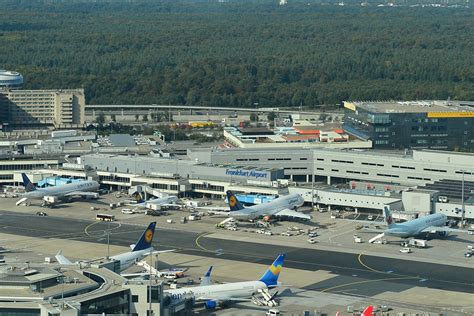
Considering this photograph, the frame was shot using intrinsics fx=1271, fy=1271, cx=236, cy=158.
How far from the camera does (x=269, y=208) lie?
330ft

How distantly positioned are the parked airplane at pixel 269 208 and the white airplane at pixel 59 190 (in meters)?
17.8

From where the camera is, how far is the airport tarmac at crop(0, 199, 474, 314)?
78750 millimetres

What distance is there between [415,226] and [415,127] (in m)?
45.0

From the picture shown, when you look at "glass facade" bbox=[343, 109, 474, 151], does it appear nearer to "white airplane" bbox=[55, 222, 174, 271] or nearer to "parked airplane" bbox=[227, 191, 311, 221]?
"parked airplane" bbox=[227, 191, 311, 221]

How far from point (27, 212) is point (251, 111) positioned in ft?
265

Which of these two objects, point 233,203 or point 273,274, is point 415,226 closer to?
point 233,203

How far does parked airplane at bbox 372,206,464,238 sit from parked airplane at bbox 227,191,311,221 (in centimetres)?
958

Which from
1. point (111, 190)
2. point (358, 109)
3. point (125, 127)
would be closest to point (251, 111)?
point (125, 127)

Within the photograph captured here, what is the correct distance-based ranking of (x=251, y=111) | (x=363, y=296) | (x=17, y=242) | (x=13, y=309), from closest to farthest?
(x=13, y=309)
(x=363, y=296)
(x=17, y=242)
(x=251, y=111)

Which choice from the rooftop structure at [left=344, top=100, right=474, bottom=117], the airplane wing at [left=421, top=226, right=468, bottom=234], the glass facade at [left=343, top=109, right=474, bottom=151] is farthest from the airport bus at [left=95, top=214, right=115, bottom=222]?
the rooftop structure at [left=344, top=100, right=474, bottom=117]

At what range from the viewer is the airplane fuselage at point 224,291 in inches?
2771

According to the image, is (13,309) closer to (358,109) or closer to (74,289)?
(74,289)

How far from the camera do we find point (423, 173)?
115625 millimetres

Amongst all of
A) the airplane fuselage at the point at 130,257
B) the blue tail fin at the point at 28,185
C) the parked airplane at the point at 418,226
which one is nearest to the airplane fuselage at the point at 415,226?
the parked airplane at the point at 418,226
